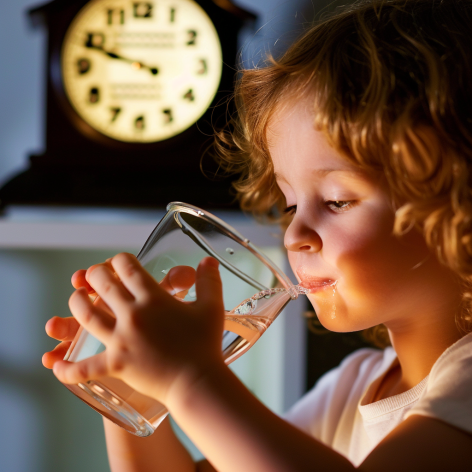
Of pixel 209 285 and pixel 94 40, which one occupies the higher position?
pixel 94 40

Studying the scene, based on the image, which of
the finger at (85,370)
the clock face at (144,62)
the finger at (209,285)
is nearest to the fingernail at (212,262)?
the finger at (209,285)

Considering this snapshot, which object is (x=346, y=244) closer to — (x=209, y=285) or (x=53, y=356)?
(x=209, y=285)

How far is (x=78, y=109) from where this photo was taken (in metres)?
0.89

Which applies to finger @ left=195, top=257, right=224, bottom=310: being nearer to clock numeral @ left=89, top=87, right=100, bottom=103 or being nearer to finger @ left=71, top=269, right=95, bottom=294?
finger @ left=71, top=269, right=95, bottom=294

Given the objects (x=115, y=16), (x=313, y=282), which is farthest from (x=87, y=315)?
(x=115, y=16)

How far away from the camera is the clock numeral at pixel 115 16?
2.88ft

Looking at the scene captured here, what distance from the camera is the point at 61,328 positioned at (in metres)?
0.54

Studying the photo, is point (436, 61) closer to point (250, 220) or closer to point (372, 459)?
point (372, 459)

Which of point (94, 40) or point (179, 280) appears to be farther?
point (94, 40)

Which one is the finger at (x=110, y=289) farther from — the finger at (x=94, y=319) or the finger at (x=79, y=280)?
the finger at (x=79, y=280)

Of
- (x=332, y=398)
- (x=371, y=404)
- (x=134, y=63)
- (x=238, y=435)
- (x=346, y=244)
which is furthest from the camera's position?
(x=134, y=63)

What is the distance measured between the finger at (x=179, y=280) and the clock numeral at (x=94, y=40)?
0.58 metres

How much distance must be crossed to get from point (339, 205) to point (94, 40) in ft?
1.98

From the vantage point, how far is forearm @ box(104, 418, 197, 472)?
0.56 metres
